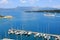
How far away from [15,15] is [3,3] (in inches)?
8.3

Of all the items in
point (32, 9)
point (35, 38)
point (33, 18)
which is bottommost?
point (35, 38)

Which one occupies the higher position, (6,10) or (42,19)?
(6,10)

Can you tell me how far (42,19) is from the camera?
1.57 metres

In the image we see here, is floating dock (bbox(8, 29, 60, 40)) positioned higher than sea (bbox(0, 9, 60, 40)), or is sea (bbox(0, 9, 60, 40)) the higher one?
sea (bbox(0, 9, 60, 40))

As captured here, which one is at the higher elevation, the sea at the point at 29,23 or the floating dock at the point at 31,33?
the sea at the point at 29,23

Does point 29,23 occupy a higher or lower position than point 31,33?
higher

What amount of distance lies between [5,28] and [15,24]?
129 millimetres

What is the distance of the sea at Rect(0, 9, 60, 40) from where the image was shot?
1557 millimetres

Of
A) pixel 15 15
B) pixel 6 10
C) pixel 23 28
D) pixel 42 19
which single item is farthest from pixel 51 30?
pixel 6 10

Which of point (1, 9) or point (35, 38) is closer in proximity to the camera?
point (35, 38)

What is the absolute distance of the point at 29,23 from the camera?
62.4 inches

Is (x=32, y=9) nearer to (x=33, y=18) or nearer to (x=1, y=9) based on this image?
(x=33, y=18)

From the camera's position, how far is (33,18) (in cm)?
159

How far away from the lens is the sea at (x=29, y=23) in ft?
5.11
